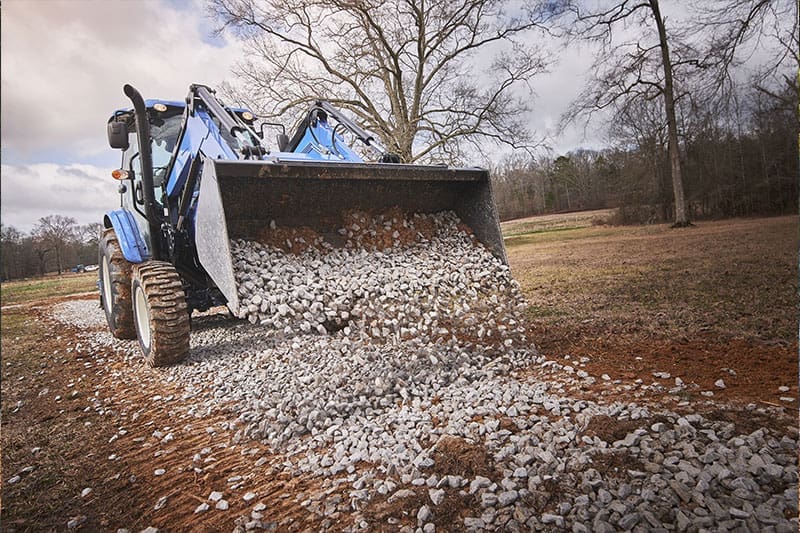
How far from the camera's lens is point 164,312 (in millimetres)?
3316

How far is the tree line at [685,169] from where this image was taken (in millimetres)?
5398

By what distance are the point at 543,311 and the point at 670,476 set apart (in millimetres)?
3437

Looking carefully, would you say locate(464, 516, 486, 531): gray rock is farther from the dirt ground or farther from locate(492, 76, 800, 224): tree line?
locate(492, 76, 800, 224): tree line

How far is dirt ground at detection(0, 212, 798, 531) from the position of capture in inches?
71.7

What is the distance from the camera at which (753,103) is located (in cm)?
461

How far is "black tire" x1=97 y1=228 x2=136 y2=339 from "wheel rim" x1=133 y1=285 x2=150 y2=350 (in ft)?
1.29

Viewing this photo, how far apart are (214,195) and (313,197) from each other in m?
0.79

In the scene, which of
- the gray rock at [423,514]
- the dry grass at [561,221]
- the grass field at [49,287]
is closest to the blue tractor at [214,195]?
the gray rock at [423,514]

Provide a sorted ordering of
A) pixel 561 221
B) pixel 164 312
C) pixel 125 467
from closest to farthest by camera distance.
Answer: pixel 125 467, pixel 164 312, pixel 561 221

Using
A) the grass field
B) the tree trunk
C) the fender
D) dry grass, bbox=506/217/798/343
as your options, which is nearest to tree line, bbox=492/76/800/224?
the tree trunk

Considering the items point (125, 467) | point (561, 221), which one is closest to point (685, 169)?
point (561, 221)

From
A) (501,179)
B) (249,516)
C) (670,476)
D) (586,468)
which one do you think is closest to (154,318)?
(249,516)

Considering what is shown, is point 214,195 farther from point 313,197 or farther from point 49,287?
point 49,287

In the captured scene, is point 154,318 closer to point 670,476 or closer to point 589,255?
point 670,476
